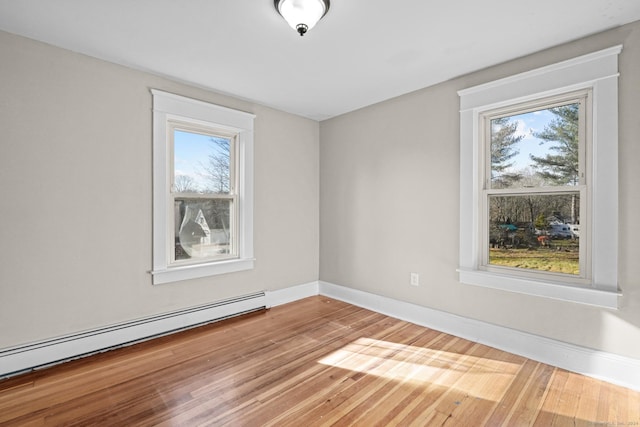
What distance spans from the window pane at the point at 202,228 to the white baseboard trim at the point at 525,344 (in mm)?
1905

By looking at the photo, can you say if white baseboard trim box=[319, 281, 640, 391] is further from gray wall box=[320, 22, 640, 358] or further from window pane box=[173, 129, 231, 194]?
window pane box=[173, 129, 231, 194]

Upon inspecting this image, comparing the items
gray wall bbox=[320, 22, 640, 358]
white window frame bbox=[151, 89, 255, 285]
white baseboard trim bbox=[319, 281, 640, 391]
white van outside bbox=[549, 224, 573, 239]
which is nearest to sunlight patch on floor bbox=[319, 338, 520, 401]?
white baseboard trim bbox=[319, 281, 640, 391]

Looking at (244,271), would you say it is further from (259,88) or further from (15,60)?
(15,60)

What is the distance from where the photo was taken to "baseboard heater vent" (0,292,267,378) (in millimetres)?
2215

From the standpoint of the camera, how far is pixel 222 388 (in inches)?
80.8

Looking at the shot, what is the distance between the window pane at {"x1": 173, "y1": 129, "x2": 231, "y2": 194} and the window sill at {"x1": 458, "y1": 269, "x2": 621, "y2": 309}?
107 inches

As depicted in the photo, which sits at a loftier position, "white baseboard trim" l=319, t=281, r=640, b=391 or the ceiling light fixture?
the ceiling light fixture

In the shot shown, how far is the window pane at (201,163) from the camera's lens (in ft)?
10.3

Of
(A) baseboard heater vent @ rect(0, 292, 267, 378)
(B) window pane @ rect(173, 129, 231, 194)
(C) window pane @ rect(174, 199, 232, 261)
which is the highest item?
(B) window pane @ rect(173, 129, 231, 194)

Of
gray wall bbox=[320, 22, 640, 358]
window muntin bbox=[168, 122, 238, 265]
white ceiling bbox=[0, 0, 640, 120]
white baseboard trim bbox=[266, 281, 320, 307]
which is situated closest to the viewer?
white ceiling bbox=[0, 0, 640, 120]

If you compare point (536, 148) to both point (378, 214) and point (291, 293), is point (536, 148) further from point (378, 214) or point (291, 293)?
point (291, 293)

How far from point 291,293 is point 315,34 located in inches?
117

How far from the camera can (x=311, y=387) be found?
2070 mm

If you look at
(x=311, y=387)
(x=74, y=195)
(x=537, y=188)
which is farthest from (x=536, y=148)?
(x=74, y=195)
